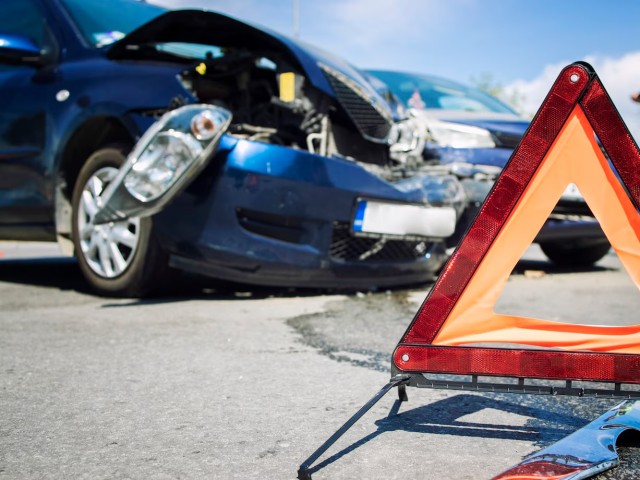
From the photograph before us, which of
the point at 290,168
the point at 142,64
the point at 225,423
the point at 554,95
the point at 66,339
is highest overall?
the point at 554,95

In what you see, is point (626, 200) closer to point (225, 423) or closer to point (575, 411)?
point (575, 411)

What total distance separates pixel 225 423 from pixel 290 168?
207 cm

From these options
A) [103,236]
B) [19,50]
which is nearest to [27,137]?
[19,50]

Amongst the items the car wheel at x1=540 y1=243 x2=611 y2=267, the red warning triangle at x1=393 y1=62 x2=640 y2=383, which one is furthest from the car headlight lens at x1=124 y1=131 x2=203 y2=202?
the car wheel at x1=540 y1=243 x2=611 y2=267

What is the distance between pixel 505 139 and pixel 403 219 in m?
1.85

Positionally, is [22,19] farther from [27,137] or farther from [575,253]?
[575,253]

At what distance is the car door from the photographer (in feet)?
15.5

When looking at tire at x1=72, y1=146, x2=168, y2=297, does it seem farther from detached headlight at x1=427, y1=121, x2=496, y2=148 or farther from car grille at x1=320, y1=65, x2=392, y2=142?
detached headlight at x1=427, y1=121, x2=496, y2=148

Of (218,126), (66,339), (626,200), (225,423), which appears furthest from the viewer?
(218,126)

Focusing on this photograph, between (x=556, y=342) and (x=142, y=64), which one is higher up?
(x=142, y=64)

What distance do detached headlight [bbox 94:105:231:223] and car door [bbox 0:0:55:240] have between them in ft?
3.29

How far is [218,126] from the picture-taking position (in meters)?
3.95

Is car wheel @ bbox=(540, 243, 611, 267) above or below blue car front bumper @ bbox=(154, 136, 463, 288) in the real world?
below

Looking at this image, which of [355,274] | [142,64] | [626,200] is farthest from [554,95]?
[142,64]
